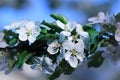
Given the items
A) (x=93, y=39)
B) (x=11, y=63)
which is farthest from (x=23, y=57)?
(x=93, y=39)

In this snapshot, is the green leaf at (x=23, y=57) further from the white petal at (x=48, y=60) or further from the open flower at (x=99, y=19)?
the open flower at (x=99, y=19)

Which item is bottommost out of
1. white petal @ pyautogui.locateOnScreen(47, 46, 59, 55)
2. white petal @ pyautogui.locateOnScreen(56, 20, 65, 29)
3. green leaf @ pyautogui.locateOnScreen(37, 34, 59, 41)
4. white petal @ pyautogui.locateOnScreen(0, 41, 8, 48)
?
white petal @ pyautogui.locateOnScreen(0, 41, 8, 48)

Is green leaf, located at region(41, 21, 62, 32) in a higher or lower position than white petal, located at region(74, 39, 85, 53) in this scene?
higher

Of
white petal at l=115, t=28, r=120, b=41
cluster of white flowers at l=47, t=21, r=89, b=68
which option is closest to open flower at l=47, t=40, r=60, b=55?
cluster of white flowers at l=47, t=21, r=89, b=68

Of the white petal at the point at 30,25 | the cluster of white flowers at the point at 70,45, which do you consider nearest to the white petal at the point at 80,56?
the cluster of white flowers at the point at 70,45

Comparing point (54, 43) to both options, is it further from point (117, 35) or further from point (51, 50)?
point (117, 35)

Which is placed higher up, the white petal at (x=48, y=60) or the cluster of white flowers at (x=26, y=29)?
the cluster of white flowers at (x=26, y=29)

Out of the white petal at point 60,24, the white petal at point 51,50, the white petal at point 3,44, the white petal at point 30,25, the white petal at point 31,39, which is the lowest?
the white petal at point 3,44

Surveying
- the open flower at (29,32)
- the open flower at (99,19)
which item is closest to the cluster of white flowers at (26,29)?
the open flower at (29,32)

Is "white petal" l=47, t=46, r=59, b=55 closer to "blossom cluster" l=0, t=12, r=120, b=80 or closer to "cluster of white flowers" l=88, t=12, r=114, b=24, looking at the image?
"blossom cluster" l=0, t=12, r=120, b=80
